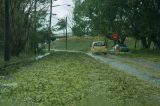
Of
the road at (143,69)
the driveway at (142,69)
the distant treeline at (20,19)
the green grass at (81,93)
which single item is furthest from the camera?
the distant treeline at (20,19)

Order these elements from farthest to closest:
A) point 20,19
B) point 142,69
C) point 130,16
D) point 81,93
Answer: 1. point 130,16
2. point 20,19
3. point 142,69
4. point 81,93

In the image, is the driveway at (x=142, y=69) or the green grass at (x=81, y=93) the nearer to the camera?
the green grass at (x=81, y=93)

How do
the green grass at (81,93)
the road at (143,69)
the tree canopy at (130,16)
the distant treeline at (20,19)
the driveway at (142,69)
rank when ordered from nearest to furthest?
the green grass at (81,93), the road at (143,69), the driveway at (142,69), the distant treeline at (20,19), the tree canopy at (130,16)

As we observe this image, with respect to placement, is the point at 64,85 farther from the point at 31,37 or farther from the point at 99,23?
the point at 99,23

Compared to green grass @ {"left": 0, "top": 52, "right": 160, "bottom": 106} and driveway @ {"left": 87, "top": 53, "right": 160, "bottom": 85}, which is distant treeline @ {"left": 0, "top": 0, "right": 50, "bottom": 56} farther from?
green grass @ {"left": 0, "top": 52, "right": 160, "bottom": 106}

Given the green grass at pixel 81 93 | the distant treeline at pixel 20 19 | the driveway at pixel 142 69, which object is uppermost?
the distant treeline at pixel 20 19

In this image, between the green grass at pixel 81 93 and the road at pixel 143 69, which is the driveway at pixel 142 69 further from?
the green grass at pixel 81 93

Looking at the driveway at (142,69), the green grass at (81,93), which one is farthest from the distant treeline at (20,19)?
the green grass at (81,93)

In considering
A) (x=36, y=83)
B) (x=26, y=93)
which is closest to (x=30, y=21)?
A: (x=36, y=83)

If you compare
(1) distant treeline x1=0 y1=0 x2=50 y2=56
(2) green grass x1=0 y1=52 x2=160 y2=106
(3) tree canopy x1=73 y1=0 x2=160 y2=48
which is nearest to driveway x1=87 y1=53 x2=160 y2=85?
(2) green grass x1=0 y1=52 x2=160 y2=106

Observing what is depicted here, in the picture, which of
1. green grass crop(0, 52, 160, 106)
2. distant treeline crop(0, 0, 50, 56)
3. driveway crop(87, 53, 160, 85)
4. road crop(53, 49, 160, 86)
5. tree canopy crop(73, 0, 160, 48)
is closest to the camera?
green grass crop(0, 52, 160, 106)

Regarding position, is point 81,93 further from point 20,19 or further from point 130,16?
point 130,16

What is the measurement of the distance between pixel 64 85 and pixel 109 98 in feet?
14.9

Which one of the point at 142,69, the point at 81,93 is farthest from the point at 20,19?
the point at 81,93
